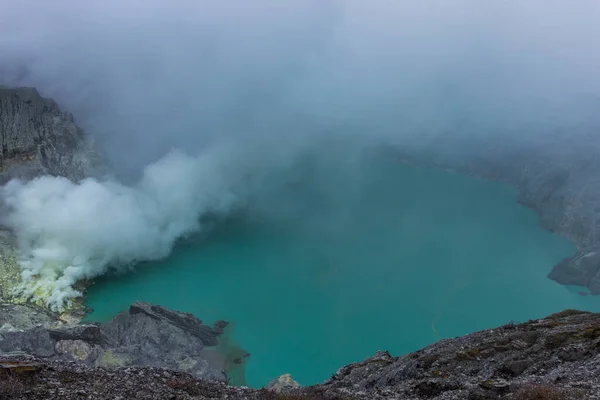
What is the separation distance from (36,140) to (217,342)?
271ft

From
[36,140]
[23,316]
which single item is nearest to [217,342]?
[23,316]

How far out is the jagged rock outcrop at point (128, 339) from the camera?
78312 mm

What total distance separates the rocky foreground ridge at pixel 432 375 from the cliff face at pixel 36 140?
118 m

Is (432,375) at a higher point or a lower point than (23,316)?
lower

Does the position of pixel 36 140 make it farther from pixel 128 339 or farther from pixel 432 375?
pixel 432 375

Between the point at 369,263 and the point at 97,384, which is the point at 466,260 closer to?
the point at 369,263

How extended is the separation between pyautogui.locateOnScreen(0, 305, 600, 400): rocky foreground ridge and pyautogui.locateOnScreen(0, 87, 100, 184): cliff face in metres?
118

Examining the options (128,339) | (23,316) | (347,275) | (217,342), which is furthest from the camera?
(347,275)

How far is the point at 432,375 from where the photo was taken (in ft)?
83.3

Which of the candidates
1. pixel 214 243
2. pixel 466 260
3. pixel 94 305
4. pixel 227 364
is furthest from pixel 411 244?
pixel 94 305

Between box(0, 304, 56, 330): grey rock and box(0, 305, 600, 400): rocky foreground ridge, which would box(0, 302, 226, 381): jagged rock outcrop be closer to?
box(0, 304, 56, 330): grey rock

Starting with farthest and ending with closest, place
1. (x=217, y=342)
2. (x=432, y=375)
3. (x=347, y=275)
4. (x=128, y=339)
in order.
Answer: (x=347, y=275) → (x=217, y=342) → (x=128, y=339) → (x=432, y=375)

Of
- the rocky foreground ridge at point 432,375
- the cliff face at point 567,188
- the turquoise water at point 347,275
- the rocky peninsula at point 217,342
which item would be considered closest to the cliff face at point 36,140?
the rocky peninsula at point 217,342

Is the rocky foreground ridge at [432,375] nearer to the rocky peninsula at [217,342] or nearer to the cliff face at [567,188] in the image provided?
the rocky peninsula at [217,342]
